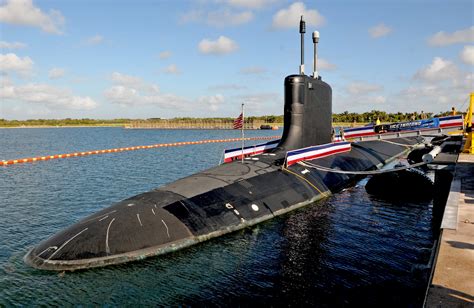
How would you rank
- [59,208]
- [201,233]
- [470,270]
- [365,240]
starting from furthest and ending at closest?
1. [59,208]
2. [365,240]
3. [201,233]
4. [470,270]

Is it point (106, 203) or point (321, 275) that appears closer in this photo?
point (321, 275)

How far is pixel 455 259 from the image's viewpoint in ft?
26.8

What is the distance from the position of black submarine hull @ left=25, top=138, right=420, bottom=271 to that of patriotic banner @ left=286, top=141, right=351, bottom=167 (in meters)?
0.60

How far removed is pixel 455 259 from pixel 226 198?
9703mm

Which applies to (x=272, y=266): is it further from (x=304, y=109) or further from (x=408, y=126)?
(x=408, y=126)

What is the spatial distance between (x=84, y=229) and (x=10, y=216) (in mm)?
10224

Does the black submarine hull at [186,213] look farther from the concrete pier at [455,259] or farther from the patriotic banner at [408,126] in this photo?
the patriotic banner at [408,126]

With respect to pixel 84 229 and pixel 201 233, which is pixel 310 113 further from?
pixel 84 229

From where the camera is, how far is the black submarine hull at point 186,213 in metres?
12.5

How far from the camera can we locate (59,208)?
22625 mm

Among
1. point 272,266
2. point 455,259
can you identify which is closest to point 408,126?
Result: point 272,266

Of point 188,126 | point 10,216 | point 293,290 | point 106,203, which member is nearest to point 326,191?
point 293,290

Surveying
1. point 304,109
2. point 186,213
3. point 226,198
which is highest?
point 304,109

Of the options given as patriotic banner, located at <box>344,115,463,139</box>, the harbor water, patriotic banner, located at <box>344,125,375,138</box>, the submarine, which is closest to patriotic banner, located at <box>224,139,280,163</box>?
the submarine
